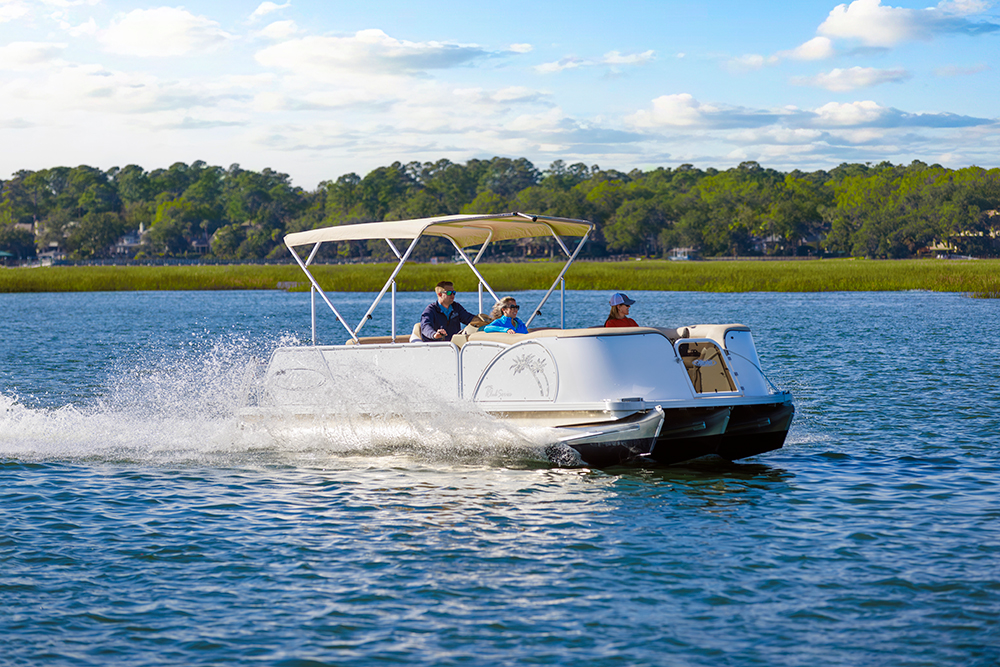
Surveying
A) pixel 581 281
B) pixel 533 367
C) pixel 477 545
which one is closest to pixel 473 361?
pixel 533 367

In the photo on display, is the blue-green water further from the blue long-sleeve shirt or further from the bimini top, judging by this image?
the bimini top

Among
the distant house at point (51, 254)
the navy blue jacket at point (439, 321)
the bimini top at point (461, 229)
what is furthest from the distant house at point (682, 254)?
the navy blue jacket at point (439, 321)

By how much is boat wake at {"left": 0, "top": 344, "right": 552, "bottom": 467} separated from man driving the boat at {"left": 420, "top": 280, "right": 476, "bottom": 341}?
0.86 m

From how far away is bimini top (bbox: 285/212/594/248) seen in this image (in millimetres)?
12406

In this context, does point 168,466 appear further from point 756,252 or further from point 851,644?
point 756,252

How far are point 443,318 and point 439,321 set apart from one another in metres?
0.10

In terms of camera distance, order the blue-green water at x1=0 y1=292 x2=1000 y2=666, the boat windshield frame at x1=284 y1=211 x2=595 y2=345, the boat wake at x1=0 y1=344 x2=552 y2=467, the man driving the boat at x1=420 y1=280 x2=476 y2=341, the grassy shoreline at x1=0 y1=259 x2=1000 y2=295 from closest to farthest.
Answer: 1. the blue-green water at x1=0 y1=292 x2=1000 y2=666
2. the boat wake at x1=0 y1=344 x2=552 y2=467
3. the boat windshield frame at x1=284 y1=211 x2=595 y2=345
4. the man driving the boat at x1=420 y1=280 x2=476 y2=341
5. the grassy shoreline at x1=0 y1=259 x2=1000 y2=295

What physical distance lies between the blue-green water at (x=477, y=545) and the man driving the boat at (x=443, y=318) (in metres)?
1.11

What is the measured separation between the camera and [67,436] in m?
14.5

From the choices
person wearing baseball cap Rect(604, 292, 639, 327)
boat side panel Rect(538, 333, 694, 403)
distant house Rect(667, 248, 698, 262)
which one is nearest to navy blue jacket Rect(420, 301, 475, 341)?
person wearing baseball cap Rect(604, 292, 639, 327)

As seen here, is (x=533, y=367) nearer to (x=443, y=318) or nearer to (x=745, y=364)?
(x=443, y=318)

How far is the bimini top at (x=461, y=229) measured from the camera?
1241 centimetres

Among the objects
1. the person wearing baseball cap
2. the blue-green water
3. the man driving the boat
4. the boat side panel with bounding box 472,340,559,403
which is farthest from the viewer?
the man driving the boat

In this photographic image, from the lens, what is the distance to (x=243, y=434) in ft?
44.3
